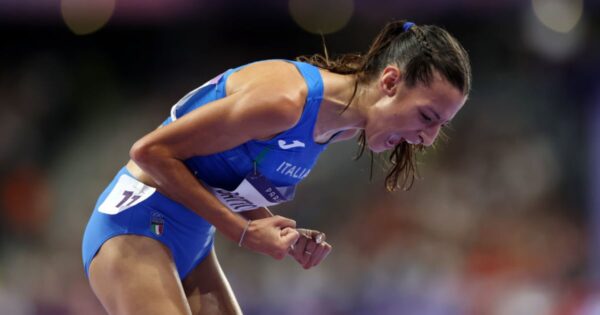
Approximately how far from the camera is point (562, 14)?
666 cm

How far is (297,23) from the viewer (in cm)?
688

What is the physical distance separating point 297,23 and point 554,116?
2315 millimetres

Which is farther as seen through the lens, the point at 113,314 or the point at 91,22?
the point at 91,22

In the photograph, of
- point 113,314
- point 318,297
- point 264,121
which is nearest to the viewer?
point 264,121

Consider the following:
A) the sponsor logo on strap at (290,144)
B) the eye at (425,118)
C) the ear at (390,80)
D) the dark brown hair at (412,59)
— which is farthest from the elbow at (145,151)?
the eye at (425,118)

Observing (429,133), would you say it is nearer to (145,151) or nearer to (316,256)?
(316,256)

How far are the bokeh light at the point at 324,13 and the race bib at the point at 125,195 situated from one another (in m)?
4.15

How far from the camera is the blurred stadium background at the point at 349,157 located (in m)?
6.16

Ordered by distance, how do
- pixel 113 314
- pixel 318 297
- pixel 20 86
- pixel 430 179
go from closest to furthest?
pixel 113 314
pixel 318 297
pixel 430 179
pixel 20 86

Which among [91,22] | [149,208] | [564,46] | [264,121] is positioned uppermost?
[564,46]

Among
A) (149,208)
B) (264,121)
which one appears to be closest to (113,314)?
(149,208)

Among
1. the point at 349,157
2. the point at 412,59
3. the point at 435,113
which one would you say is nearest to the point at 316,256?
the point at 435,113

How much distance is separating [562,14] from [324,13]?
6.56ft

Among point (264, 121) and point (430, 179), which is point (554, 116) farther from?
point (264, 121)
